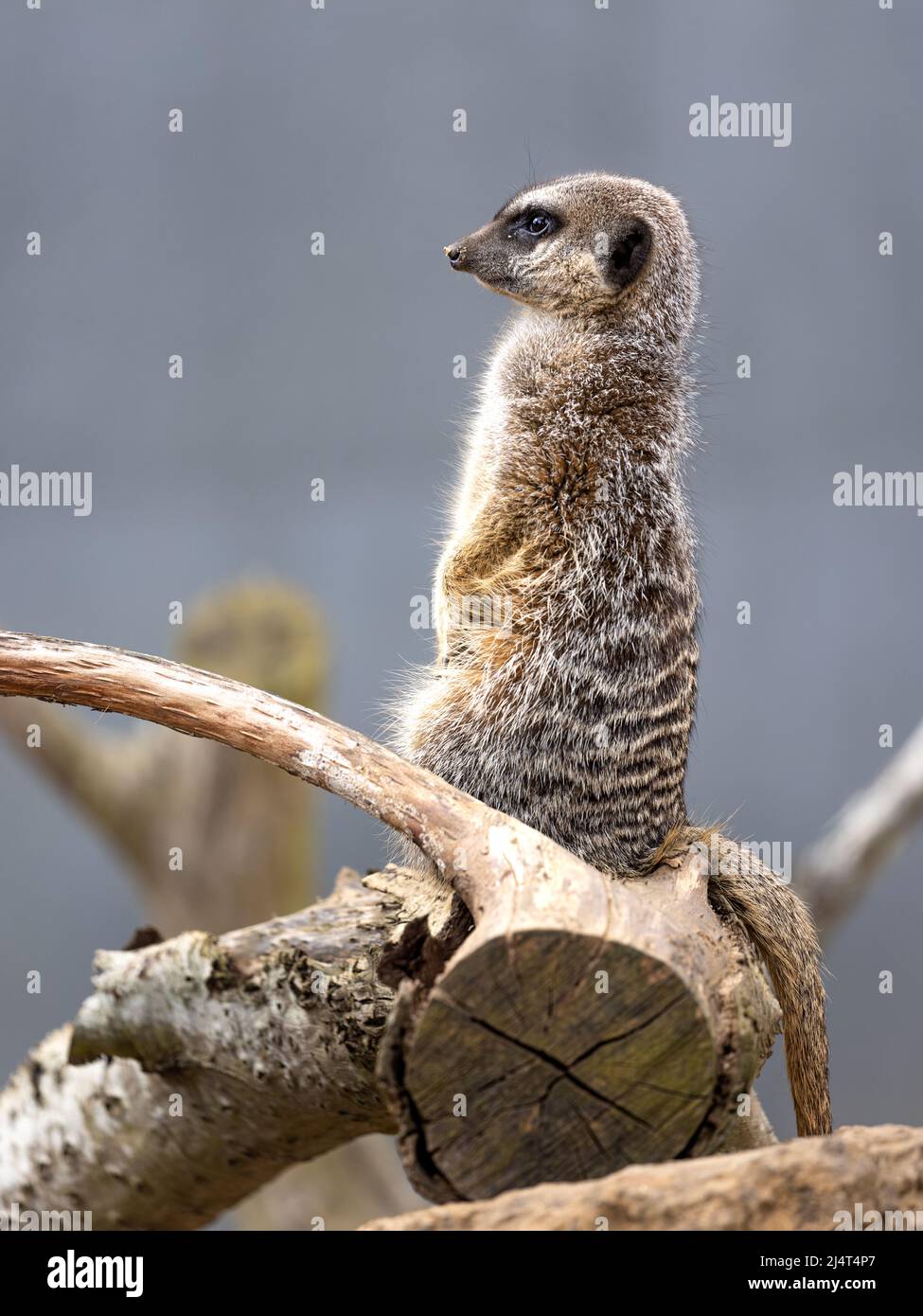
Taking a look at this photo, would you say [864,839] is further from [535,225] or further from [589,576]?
[535,225]

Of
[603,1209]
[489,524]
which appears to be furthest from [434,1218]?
[489,524]

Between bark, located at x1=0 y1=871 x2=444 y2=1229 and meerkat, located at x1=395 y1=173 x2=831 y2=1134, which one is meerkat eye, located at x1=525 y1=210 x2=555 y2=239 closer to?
meerkat, located at x1=395 y1=173 x2=831 y2=1134

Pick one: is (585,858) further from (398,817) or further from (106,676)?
(106,676)

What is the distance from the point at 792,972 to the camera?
6.01 feet

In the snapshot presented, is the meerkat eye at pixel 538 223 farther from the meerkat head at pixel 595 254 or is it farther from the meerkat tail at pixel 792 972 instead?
the meerkat tail at pixel 792 972

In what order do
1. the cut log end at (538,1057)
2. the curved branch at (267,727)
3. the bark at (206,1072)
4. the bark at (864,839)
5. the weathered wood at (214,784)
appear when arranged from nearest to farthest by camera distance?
1. the cut log end at (538,1057)
2. the curved branch at (267,727)
3. the bark at (206,1072)
4. the bark at (864,839)
5. the weathered wood at (214,784)

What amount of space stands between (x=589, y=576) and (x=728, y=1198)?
41.9 inches

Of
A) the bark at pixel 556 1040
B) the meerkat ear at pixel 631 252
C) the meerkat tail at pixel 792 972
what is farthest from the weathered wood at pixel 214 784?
the bark at pixel 556 1040

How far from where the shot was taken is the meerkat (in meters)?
1.90

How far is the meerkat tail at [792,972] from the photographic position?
5.96ft

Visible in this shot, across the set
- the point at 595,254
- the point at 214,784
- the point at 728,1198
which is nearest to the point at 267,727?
the point at 728,1198

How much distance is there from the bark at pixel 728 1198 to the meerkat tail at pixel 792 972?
0.60m

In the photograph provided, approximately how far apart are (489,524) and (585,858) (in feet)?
2.04

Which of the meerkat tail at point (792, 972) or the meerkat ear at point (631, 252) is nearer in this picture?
the meerkat tail at point (792, 972)
